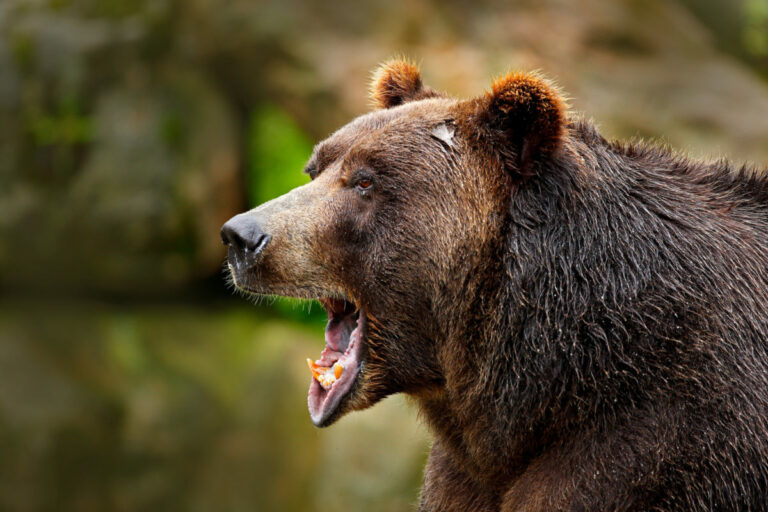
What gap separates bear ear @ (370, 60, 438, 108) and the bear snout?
94 centimetres

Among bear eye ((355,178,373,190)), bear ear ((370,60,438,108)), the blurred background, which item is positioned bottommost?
the blurred background

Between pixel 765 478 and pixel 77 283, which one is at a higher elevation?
pixel 765 478

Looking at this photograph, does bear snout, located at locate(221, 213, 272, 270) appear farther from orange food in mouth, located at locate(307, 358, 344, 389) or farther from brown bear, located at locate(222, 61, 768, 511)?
orange food in mouth, located at locate(307, 358, 344, 389)

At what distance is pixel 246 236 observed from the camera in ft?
11.6

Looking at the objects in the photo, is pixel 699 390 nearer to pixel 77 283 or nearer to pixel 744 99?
pixel 744 99

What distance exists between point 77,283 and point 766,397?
739 cm

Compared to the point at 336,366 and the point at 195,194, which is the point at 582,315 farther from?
the point at 195,194

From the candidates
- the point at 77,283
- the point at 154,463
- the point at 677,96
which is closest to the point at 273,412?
the point at 154,463

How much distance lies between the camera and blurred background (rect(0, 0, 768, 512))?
820 centimetres

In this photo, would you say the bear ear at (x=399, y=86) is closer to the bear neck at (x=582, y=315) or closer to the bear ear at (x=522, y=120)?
the bear ear at (x=522, y=120)

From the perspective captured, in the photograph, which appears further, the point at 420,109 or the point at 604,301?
the point at 420,109

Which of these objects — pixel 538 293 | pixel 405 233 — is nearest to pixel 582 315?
pixel 538 293

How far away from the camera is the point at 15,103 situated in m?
A: 8.98

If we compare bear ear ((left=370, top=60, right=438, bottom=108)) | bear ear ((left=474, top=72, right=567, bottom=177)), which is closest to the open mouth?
bear ear ((left=474, top=72, right=567, bottom=177))
